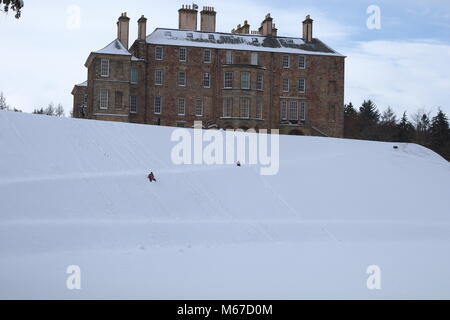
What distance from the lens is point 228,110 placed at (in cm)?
6388

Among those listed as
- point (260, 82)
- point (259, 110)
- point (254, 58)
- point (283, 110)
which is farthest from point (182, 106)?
point (283, 110)

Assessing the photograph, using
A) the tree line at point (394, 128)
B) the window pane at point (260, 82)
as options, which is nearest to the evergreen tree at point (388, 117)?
the tree line at point (394, 128)

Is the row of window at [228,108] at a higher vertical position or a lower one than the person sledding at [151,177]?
higher

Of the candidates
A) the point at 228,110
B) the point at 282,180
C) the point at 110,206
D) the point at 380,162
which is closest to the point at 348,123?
the point at 228,110

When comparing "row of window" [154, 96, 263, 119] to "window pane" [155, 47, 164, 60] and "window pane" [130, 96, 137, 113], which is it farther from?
"window pane" [155, 47, 164, 60]

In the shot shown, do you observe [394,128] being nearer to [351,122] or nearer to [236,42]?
[351,122]

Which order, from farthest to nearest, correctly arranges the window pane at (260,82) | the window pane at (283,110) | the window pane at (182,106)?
the window pane at (283,110) < the window pane at (260,82) < the window pane at (182,106)

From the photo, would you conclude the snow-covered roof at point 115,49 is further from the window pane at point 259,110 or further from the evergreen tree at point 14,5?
the evergreen tree at point 14,5

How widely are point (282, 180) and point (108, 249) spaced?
15369 millimetres

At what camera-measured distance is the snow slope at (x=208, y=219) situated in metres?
22.3

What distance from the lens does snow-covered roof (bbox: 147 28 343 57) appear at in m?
64.2

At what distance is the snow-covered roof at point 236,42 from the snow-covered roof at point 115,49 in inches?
111

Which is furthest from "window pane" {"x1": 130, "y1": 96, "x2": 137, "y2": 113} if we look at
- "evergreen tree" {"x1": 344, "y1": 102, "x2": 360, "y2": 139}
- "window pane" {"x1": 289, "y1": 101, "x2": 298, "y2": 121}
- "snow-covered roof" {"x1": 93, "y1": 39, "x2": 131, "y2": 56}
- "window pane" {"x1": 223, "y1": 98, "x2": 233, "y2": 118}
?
"evergreen tree" {"x1": 344, "y1": 102, "x2": 360, "y2": 139}

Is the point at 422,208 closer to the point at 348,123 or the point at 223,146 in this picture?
the point at 223,146
